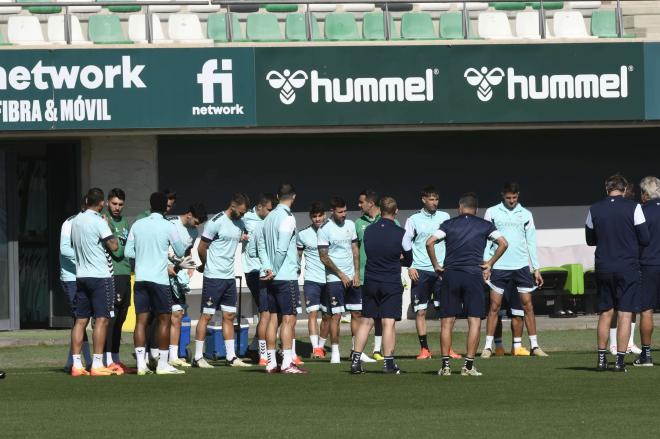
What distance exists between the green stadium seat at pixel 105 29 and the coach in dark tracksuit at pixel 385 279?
9.81 metres

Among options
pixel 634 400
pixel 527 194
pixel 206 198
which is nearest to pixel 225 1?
pixel 206 198

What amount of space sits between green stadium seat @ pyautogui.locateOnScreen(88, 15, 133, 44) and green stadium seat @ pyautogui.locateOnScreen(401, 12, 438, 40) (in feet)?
15.4

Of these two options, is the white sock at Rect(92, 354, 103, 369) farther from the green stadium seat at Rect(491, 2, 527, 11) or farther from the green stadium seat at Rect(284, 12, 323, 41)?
the green stadium seat at Rect(491, 2, 527, 11)

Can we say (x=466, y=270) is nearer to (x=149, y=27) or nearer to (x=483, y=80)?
(x=483, y=80)

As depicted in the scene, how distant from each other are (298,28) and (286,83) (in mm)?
1328

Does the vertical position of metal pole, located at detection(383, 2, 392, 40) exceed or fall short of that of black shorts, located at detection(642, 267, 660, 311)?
it exceeds it

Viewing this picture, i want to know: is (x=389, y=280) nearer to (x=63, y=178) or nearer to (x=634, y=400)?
(x=634, y=400)

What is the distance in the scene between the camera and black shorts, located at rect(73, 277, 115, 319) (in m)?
16.2

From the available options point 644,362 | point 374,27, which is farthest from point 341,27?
point 644,362

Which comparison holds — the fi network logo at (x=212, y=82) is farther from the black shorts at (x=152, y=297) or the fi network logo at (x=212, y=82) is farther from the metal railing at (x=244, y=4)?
the black shorts at (x=152, y=297)

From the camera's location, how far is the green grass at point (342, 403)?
11.3 meters

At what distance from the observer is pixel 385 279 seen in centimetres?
1622

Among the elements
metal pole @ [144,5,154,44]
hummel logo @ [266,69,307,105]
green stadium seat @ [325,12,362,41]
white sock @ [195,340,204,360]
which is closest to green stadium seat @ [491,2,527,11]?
green stadium seat @ [325,12,362,41]

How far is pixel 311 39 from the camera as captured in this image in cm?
2514
